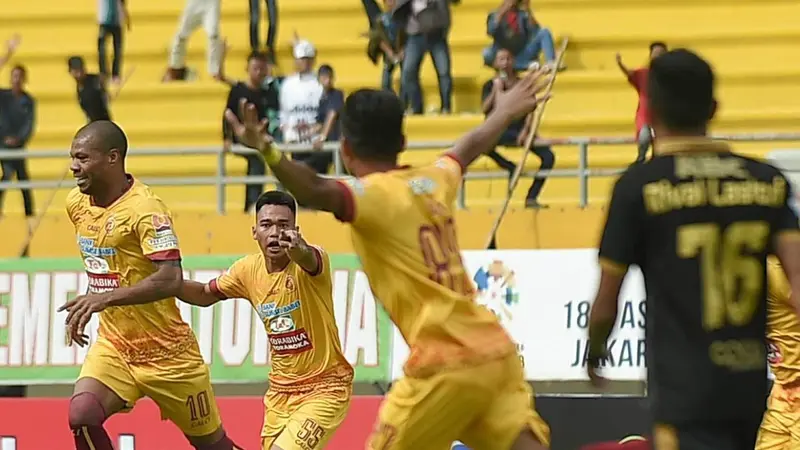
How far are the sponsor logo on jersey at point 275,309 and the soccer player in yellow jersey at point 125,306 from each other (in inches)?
20.5

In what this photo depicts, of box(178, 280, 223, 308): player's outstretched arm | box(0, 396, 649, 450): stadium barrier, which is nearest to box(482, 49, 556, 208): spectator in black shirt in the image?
box(0, 396, 649, 450): stadium barrier

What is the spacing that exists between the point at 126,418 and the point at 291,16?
9697 mm

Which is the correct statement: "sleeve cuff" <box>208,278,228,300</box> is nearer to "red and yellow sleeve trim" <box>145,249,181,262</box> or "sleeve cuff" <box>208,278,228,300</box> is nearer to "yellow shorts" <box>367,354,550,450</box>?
"red and yellow sleeve trim" <box>145,249,181,262</box>

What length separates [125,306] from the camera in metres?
8.71

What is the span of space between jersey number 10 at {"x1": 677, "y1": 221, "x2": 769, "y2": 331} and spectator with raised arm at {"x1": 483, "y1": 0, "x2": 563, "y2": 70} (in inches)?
483

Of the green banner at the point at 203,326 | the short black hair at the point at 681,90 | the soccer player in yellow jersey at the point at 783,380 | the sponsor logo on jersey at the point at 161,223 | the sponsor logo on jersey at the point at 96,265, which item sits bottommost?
the green banner at the point at 203,326

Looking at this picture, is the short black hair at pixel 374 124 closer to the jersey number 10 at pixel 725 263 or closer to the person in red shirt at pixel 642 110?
the jersey number 10 at pixel 725 263

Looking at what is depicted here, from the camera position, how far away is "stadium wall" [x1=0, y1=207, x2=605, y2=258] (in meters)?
14.2

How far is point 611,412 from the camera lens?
1188 cm

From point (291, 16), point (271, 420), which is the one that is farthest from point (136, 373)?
point (291, 16)

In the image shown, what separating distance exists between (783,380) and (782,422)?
0.73ft

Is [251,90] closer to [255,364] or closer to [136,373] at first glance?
[255,364]

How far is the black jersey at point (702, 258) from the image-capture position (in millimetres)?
5203

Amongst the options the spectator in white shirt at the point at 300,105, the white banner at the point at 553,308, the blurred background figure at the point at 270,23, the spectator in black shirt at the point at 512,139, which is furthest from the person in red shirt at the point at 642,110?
the blurred background figure at the point at 270,23
